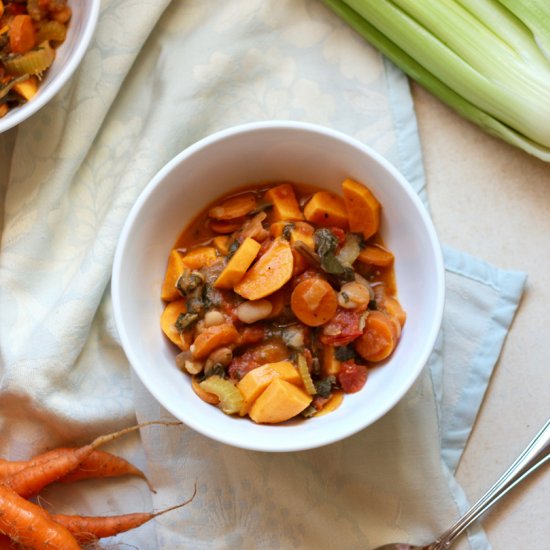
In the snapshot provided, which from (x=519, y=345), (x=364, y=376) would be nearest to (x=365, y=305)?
(x=364, y=376)

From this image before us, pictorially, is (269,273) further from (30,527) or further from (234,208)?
(30,527)

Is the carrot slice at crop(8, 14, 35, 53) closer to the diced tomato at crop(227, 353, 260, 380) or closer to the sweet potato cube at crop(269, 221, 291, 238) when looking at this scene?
the sweet potato cube at crop(269, 221, 291, 238)

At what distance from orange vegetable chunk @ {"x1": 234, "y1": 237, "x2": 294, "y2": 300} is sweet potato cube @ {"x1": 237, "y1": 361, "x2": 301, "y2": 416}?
18cm

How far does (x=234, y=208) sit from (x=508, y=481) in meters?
1.19

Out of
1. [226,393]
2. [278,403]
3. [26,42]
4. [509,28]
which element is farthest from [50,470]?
[509,28]

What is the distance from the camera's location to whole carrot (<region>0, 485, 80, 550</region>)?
2428 millimetres

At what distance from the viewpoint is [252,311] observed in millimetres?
2092

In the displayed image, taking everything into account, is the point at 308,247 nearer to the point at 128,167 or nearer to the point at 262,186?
the point at 262,186

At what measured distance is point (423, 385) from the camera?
8.06ft

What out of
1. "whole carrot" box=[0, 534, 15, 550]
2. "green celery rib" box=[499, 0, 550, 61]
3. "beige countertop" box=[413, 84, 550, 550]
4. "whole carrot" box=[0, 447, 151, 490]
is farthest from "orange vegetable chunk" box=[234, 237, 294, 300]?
"whole carrot" box=[0, 534, 15, 550]

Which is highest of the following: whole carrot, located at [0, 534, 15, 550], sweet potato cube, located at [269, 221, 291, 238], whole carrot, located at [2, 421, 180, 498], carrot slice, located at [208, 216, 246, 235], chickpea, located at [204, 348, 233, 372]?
sweet potato cube, located at [269, 221, 291, 238]

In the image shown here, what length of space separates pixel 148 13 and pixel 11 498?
5.02ft

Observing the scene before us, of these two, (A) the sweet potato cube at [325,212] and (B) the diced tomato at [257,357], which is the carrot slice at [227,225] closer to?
(A) the sweet potato cube at [325,212]

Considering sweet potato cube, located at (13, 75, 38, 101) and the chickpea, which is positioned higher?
sweet potato cube, located at (13, 75, 38, 101)
